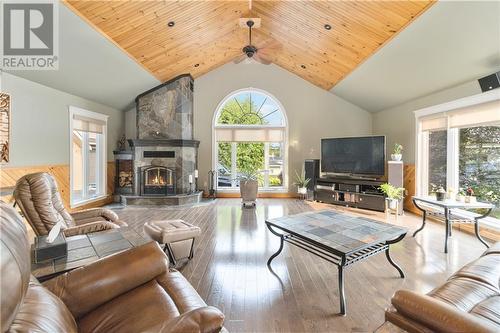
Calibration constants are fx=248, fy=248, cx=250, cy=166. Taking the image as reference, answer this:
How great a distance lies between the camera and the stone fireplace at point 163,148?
20.8 ft

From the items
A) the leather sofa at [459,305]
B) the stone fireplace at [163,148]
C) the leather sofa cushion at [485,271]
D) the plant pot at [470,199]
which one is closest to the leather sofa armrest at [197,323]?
the leather sofa at [459,305]

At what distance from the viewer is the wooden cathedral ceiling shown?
3615 mm

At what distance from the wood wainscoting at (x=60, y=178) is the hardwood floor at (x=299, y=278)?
187 cm

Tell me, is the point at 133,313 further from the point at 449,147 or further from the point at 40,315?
the point at 449,147

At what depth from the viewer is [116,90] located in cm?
572

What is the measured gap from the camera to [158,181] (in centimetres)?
642

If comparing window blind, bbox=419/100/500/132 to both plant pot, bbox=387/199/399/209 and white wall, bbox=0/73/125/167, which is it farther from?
white wall, bbox=0/73/125/167

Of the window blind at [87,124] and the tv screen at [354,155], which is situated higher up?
the window blind at [87,124]

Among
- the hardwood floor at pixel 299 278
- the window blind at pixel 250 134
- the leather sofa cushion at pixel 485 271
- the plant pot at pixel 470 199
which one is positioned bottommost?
the hardwood floor at pixel 299 278

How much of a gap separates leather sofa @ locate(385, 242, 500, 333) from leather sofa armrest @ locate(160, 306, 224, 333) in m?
0.87

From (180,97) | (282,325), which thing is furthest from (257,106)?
(282,325)

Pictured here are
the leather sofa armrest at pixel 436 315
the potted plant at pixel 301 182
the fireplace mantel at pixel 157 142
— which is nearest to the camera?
the leather sofa armrest at pixel 436 315

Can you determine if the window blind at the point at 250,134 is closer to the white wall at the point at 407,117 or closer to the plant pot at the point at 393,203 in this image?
the white wall at the point at 407,117

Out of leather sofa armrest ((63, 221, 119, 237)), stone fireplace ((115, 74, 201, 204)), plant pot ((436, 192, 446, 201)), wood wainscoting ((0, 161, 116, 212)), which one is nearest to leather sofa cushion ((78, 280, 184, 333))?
leather sofa armrest ((63, 221, 119, 237))
